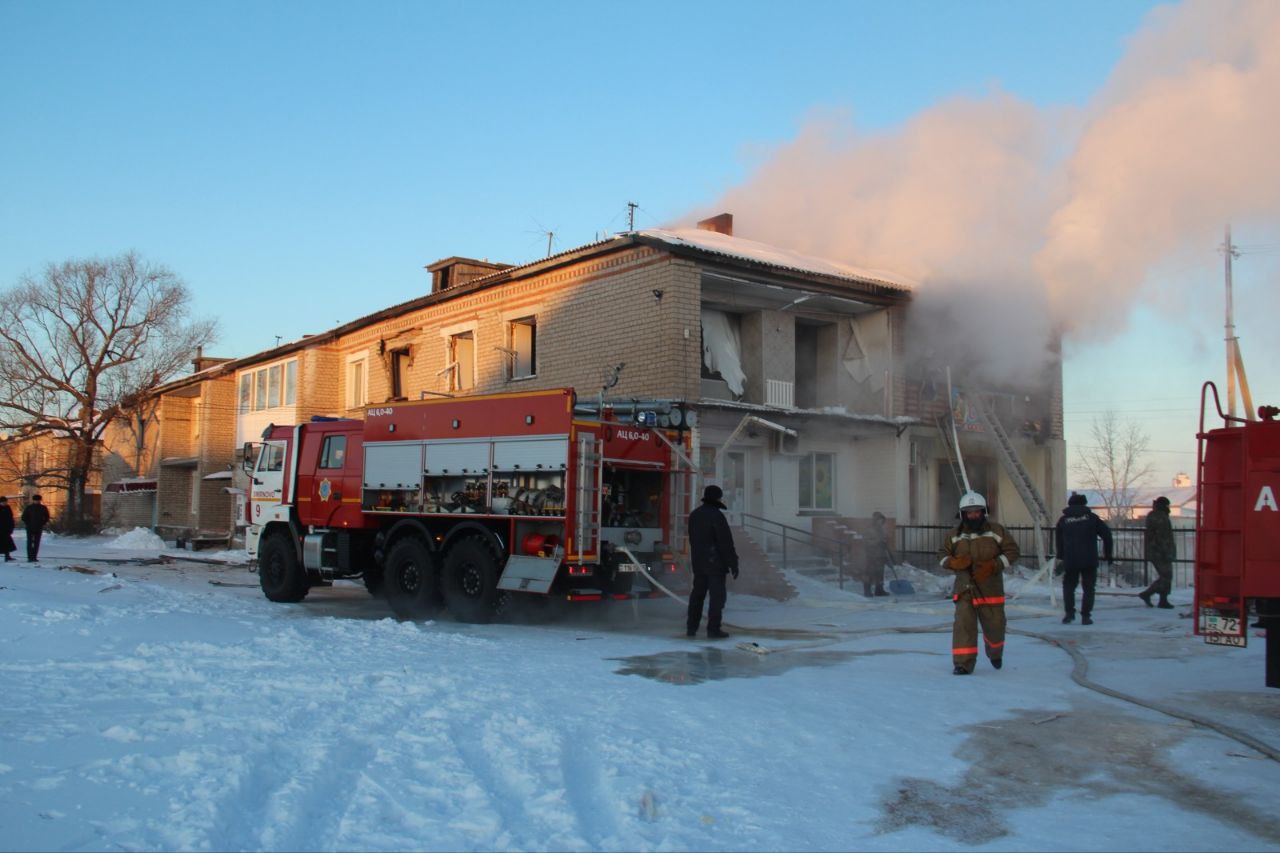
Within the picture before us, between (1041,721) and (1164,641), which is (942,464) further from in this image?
(1041,721)

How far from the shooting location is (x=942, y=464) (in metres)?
22.6

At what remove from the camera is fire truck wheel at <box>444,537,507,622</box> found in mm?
11953

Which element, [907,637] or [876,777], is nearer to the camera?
[876,777]

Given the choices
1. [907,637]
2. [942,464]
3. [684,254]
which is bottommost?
[907,637]

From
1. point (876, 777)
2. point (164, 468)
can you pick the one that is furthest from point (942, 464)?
point (164, 468)

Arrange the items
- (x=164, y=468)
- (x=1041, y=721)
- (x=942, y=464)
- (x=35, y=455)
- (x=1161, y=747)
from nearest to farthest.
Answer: (x=1161, y=747), (x=1041, y=721), (x=942, y=464), (x=164, y=468), (x=35, y=455)

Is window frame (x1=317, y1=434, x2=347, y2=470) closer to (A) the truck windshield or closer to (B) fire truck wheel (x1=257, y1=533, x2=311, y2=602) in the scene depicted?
(A) the truck windshield

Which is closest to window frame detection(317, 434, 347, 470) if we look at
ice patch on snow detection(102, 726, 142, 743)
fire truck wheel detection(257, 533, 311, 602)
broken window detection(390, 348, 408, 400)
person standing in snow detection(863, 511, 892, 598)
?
fire truck wheel detection(257, 533, 311, 602)

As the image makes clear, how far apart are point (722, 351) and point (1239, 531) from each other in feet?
43.2

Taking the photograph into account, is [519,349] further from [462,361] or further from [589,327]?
[589,327]

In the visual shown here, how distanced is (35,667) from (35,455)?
159 ft

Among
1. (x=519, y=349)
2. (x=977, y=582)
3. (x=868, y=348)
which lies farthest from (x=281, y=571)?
(x=868, y=348)

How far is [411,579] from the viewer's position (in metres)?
13.1

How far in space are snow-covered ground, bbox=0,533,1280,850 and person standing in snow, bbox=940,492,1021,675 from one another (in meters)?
0.33
